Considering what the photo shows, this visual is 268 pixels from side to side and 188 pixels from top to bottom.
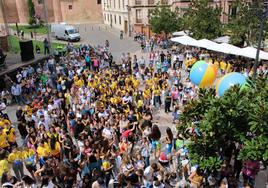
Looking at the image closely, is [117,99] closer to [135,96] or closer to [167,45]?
[135,96]

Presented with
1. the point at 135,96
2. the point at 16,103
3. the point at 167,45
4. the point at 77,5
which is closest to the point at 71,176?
the point at 135,96

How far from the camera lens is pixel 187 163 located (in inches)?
352

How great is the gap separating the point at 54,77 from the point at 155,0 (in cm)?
3194

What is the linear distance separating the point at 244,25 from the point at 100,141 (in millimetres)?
18687

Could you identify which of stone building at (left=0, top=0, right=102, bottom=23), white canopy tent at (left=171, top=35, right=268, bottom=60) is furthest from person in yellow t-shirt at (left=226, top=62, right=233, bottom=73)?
stone building at (left=0, top=0, right=102, bottom=23)

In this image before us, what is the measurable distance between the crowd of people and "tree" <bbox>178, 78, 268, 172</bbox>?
1.95 feet

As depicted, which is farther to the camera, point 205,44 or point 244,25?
point 205,44

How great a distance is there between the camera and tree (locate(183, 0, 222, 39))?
28.0m

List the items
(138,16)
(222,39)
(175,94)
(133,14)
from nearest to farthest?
(175,94)
(222,39)
(138,16)
(133,14)

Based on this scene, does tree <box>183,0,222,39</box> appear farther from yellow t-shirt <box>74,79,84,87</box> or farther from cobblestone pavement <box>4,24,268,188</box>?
yellow t-shirt <box>74,79,84,87</box>

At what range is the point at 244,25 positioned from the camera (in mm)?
23844

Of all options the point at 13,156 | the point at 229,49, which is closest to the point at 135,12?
the point at 229,49

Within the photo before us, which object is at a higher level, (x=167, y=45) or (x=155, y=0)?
(x=155, y=0)

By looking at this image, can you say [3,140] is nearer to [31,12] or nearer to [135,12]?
[135,12]
